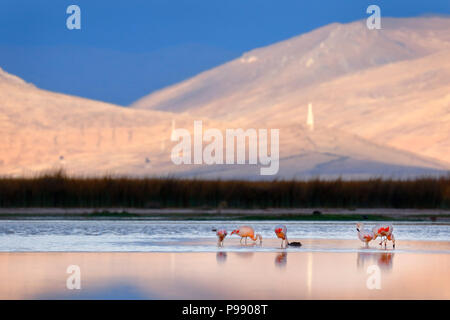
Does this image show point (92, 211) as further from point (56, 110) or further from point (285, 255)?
point (56, 110)

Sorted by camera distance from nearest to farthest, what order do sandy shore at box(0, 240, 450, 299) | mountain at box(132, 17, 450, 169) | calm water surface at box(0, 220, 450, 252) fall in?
sandy shore at box(0, 240, 450, 299) → calm water surface at box(0, 220, 450, 252) → mountain at box(132, 17, 450, 169)

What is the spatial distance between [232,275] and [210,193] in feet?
60.6

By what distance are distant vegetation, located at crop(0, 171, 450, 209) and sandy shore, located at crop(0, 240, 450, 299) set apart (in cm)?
1465

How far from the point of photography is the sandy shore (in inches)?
448

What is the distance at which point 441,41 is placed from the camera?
142000 mm

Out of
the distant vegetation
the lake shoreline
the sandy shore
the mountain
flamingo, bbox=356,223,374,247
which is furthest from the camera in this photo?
the mountain

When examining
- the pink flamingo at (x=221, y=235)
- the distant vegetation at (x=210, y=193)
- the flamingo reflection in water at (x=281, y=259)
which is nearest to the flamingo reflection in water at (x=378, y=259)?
the flamingo reflection in water at (x=281, y=259)

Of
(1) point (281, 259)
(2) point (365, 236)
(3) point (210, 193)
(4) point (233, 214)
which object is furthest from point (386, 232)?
(3) point (210, 193)

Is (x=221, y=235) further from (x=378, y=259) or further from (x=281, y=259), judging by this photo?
(x=378, y=259)

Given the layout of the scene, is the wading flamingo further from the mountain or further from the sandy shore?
the mountain

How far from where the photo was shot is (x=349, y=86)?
12738 cm

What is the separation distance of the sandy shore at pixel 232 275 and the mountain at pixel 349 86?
76.5 metres

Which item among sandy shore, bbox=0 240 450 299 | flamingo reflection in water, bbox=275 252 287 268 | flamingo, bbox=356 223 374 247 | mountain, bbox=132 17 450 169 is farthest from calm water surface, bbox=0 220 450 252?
mountain, bbox=132 17 450 169

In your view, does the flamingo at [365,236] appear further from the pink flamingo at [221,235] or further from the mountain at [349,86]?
the mountain at [349,86]
